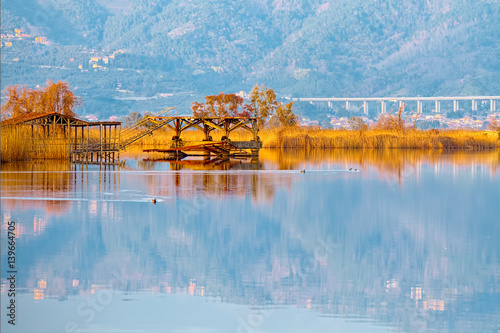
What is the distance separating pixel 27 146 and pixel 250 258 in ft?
72.6

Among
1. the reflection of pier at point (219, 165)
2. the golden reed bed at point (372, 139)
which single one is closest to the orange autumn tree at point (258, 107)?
the golden reed bed at point (372, 139)

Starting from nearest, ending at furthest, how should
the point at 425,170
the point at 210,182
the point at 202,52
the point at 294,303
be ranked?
the point at 294,303 < the point at 210,182 < the point at 425,170 < the point at 202,52

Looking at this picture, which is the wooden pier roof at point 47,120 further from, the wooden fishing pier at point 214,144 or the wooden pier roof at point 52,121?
the wooden fishing pier at point 214,144

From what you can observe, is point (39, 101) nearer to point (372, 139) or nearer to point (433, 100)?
point (372, 139)

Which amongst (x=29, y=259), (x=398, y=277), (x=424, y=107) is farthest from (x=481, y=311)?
(x=424, y=107)

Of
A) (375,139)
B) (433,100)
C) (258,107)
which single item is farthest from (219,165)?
(433,100)

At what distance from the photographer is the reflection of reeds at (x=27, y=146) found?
101 ft

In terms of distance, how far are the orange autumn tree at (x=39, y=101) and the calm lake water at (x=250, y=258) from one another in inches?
1017

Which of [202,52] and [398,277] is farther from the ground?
[202,52]

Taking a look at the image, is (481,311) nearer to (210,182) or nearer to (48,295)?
(48,295)

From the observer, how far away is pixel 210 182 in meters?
23.6

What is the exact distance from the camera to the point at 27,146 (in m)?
31.9

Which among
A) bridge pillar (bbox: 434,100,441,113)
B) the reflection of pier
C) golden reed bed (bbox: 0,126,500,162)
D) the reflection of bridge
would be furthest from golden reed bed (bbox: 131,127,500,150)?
bridge pillar (bbox: 434,100,441,113)

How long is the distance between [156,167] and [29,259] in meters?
19.4
